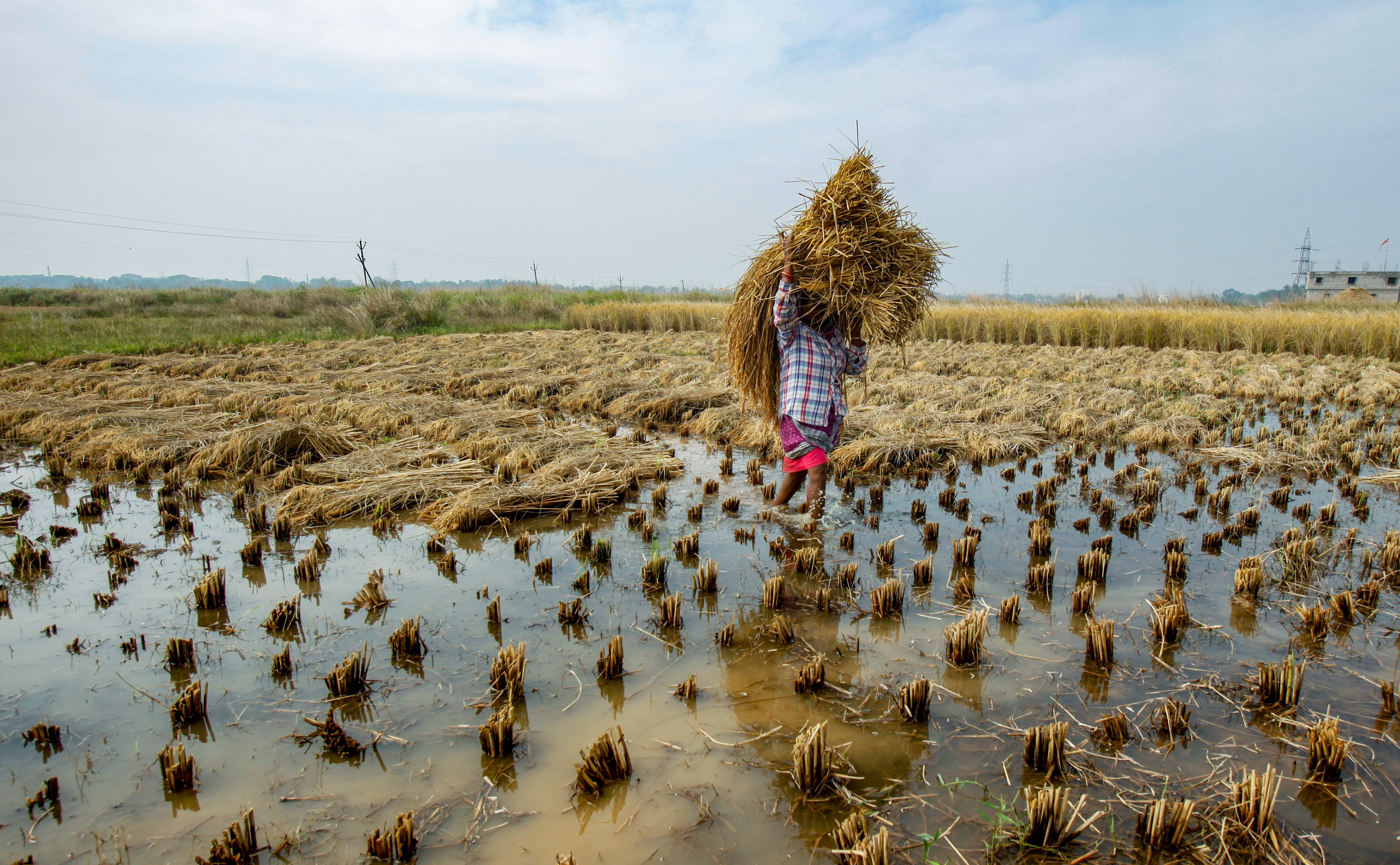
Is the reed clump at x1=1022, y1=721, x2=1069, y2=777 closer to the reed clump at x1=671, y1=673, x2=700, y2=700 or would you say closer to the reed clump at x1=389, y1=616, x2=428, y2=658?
the reed clump at x1=671, y1=673, x2=700, y2=700

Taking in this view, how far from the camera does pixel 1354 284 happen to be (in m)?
40.6

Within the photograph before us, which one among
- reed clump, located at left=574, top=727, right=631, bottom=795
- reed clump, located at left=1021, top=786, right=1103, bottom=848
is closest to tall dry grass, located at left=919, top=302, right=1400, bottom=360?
reed clump, located at left=1021, top=786, right=1103, bottom=848

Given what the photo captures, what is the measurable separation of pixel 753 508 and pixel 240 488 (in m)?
3.89

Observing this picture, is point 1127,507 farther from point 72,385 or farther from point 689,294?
point 689,294

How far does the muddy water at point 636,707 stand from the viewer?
2.08m

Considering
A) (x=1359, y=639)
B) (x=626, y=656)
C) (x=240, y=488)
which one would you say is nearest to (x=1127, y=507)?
(x=1359, y=639)

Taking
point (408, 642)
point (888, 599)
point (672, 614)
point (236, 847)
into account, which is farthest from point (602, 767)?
point (888, 599)

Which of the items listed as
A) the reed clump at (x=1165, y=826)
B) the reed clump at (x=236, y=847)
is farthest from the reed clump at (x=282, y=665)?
the reed clump at (x=1165, y=826)

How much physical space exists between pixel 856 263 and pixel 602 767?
10.4 feet

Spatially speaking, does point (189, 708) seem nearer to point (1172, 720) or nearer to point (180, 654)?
point (180, 654)

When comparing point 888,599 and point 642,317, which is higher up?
point 642,317

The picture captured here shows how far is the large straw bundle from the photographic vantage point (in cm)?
431

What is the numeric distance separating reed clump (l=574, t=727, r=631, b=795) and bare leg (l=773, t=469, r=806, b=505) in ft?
9.02

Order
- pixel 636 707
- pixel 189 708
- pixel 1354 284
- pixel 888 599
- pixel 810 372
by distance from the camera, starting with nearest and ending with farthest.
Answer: pixel 189 708, pixel 636 707, pixel 888 599, pixel 810 372, pixel 1354 284
